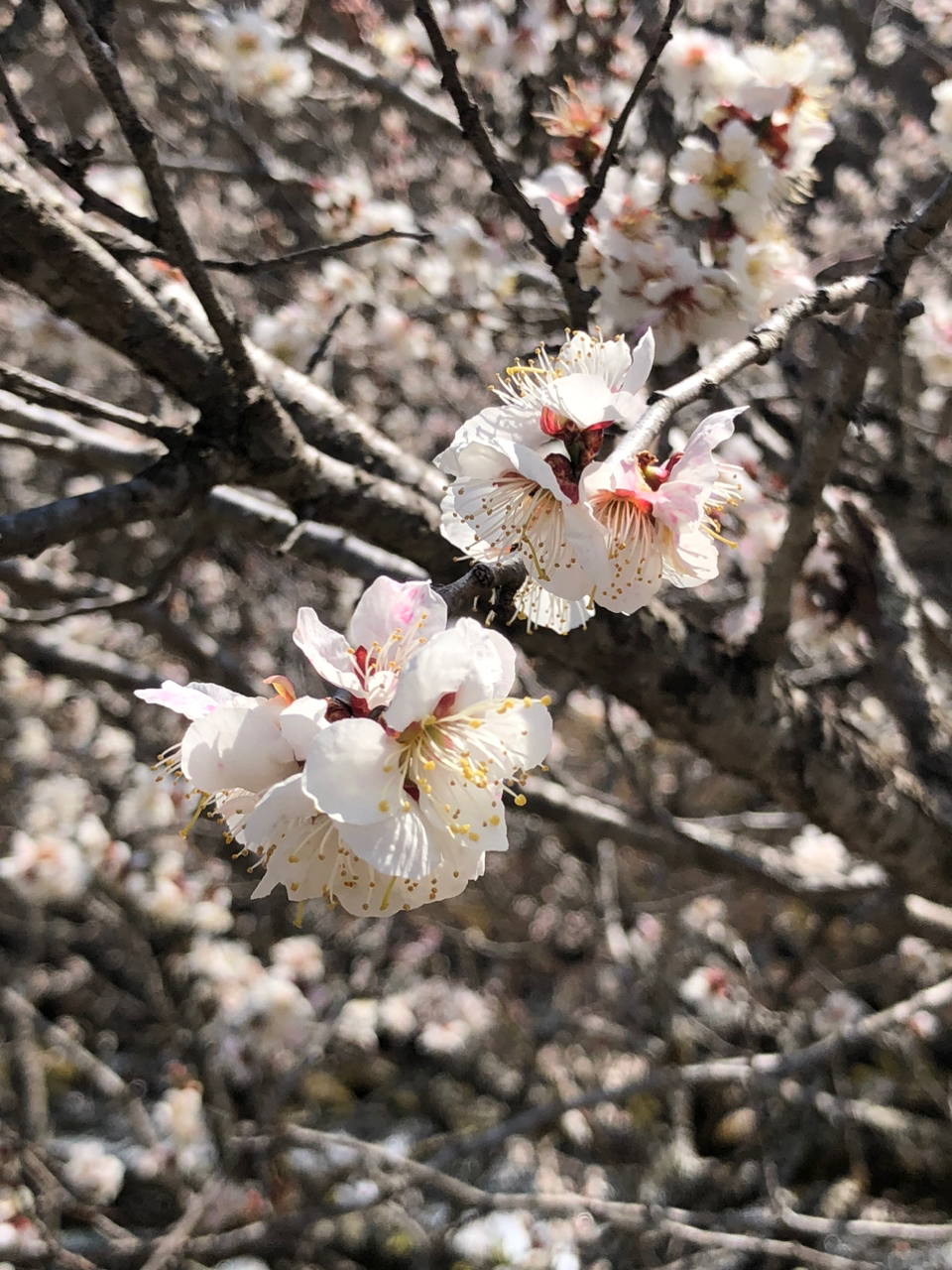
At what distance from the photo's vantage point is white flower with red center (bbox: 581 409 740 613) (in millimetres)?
759

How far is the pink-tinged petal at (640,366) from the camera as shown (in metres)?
0.74

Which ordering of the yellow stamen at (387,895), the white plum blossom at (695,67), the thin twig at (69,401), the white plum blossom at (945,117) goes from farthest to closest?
1. the white plum blossom at (945,117)
2. the white plum blossom at (695,67)
3. the thin twig at (69,401)
4. the yellow stamen at (387,895)

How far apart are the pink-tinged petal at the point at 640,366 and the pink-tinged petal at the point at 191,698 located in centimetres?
42

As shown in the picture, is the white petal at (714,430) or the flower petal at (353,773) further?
the white petal at (714,430)

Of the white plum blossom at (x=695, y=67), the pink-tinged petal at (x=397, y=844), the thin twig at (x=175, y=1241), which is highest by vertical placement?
the white plum blossom at (x=695, y=67)

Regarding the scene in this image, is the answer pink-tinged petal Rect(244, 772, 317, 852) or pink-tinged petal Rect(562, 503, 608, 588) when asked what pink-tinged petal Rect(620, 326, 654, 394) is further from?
pink-tinged petal Rect(244, 772, 317, 852)

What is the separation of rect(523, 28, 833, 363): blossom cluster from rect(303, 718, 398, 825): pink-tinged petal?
94cm

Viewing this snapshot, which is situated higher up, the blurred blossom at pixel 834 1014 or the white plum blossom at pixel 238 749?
the white plum blossom at pixel 238 749

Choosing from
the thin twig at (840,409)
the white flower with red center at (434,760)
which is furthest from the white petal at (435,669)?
the thin twig at (840,409)

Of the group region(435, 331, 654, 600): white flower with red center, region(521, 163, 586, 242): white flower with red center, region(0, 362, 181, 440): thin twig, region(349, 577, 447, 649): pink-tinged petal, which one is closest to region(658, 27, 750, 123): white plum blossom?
region(521, 163, 586, 242): white flower with red center

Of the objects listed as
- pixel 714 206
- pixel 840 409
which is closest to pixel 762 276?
pixel 714 206

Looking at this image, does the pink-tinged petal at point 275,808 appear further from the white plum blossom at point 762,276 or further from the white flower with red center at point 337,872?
the white plum blossom at point 762,276

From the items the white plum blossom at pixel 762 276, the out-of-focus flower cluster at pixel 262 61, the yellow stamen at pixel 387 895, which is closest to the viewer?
the yellow stamen at pixel 387 895

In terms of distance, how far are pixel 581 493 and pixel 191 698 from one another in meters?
0.37
